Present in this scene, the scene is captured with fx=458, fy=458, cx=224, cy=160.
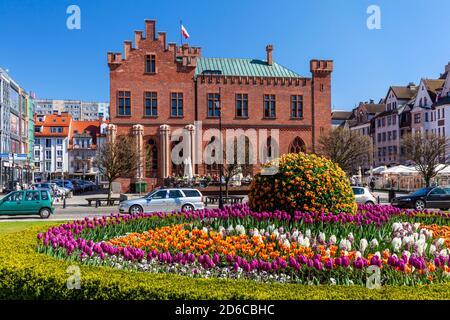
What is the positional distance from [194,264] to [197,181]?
3367cm

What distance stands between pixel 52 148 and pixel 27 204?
269 ft

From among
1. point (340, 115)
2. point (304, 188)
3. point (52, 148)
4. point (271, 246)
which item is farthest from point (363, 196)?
point (340, 115)

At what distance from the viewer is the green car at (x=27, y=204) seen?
24.2 metres

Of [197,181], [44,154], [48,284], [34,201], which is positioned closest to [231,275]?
[48,284]

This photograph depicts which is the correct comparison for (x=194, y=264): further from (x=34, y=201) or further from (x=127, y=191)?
(x=127, y=191)

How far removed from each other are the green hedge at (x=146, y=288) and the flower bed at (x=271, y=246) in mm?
948

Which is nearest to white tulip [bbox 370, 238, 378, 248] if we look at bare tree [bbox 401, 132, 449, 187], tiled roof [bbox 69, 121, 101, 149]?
bare tree [bbox 401, 132, 449, 187]

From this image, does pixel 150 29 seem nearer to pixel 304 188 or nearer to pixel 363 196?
pixel 363 196

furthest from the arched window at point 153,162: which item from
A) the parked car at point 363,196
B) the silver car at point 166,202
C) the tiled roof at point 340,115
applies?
the tiled roof at point 340,115

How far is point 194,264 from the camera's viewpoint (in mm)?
8828

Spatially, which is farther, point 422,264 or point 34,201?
point 34,201

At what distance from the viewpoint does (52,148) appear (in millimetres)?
101562

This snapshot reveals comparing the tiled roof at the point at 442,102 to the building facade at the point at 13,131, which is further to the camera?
the tiled roof at the point at 442,102

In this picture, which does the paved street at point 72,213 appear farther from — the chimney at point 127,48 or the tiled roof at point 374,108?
the tiled roof at point 374,108
